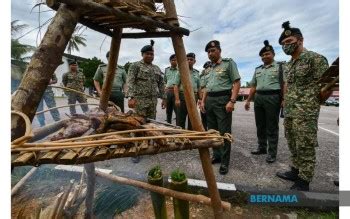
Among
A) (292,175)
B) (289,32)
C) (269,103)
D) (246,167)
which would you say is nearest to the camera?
(289,32)

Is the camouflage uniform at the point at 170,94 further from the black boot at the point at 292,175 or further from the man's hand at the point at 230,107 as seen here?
the black boot at the point at 292,175

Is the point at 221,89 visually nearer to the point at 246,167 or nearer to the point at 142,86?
the point at 246,167

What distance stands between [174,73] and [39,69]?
6.58 metres

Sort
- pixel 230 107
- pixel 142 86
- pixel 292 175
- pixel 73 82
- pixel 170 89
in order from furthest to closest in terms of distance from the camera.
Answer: pixel 73 82 < pixel 170 89 < pixel 142 86 < pixel 230 107 < pixel 292 175

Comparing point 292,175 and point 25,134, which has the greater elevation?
point 25,134

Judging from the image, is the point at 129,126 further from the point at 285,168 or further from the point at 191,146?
the point at 285,168

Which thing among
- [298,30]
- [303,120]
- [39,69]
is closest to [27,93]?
[39,69]

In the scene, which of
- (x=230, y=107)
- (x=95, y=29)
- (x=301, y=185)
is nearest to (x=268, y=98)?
(x=230, y=107)

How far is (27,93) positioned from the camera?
1.15 metres

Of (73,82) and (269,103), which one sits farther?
(73,82)

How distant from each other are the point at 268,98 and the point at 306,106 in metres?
1.82

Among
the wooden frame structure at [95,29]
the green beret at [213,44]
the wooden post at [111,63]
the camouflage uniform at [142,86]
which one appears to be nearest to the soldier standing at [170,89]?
the camouflage uniform at [142,86]

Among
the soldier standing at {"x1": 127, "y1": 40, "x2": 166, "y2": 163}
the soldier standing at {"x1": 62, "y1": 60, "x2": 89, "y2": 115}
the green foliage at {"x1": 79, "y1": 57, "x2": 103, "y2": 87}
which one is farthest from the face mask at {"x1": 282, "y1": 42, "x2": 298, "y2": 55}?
the green foliage at {"x1": 79, "y1": 57, "x2": 103, "y2": 87}

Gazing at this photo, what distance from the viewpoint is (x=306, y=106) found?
3.71 metres
